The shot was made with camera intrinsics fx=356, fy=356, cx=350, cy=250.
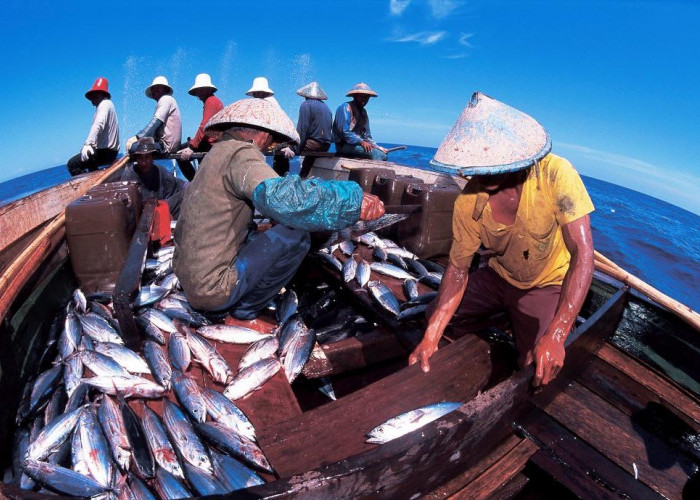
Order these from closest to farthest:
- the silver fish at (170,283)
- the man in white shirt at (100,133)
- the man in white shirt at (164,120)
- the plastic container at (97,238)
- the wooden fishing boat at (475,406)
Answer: the wooden fishing boat at (475,406) < the plastic container at (97,238) < the silver fish at (170,283) < the man in white shirt at (100,133) < the man in white shirt at (164,120)

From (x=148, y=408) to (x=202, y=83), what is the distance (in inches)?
370

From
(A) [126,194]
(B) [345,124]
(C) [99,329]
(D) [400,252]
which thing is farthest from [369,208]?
(B) [345,124]

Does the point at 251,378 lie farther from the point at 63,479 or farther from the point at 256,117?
the point at 256,117

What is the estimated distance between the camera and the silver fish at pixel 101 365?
10.1 feet

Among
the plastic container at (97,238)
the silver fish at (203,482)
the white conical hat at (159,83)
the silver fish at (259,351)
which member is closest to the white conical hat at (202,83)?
the white conical hat at (159,83)

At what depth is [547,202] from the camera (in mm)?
2967

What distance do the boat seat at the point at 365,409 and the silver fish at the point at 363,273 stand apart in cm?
174

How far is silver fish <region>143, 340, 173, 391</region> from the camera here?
3.02 meters

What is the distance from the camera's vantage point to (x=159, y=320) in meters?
3.70

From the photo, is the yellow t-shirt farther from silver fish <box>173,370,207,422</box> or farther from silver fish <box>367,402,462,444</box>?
silver fish <box>173,370,207,422</box>

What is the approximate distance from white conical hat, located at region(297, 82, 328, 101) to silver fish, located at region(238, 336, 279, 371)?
8796 mm

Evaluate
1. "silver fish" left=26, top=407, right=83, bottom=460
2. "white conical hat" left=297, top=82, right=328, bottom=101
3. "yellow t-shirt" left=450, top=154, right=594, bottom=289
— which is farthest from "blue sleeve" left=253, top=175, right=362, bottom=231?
"white conical hat" left=297, top=82, right=328, bottom=101

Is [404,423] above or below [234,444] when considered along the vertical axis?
above

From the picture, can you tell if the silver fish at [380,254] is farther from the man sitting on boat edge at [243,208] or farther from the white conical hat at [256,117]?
the white conical hat at [256,117]
